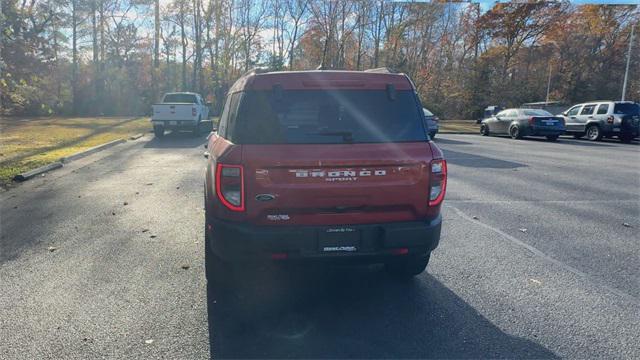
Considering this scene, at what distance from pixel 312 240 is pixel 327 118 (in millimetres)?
999

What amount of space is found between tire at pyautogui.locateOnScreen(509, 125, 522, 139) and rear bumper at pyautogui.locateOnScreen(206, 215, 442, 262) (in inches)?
782

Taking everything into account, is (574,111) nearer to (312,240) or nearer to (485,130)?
(485,130)

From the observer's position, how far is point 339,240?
3.45 metres

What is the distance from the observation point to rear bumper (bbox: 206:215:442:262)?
335 cm

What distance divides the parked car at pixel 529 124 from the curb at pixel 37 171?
18.9 metres

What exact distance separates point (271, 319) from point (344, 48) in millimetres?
48330

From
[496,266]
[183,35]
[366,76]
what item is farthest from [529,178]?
[183,35]

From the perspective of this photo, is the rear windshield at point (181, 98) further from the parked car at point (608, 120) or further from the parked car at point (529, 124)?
the parked car at point (608, 120)

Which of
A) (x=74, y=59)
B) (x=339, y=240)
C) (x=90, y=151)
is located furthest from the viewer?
(x=74, y=59)

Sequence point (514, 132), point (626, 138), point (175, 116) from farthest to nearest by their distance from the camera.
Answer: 1. point (514, 132)
2. point (626, 138)
3. point (175, 116)

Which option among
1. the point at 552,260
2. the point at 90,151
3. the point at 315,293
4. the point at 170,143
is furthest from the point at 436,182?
the point at 170,143

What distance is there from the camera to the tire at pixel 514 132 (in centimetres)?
2134

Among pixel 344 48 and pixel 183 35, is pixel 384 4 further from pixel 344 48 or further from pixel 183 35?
pixel 183 35

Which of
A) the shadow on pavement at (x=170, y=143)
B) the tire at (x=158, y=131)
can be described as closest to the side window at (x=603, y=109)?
the shadow on pavement at (x=170, y=143)
